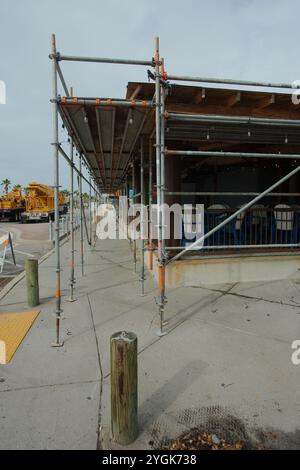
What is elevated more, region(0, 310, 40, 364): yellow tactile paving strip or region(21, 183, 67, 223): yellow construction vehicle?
region(21, 183, 67, 223): yellow construction vehicle

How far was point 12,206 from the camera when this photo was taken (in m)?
28.7

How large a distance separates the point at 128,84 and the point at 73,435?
4147 mm

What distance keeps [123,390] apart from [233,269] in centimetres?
460

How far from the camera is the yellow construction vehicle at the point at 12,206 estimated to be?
2819 cm

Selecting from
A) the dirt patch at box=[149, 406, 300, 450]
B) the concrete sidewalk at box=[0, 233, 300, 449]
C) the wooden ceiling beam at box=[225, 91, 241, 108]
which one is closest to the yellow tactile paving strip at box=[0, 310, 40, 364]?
the concrete sidewalk at box=[0, 233, 300, 449]

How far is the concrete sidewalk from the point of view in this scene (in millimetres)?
2359

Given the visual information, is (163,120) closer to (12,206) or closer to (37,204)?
(37,204)

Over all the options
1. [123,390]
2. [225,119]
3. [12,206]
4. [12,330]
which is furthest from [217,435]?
[12,206]

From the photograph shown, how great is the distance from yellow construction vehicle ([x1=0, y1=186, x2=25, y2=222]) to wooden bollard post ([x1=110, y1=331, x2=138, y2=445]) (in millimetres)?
29047

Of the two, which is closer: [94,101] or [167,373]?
[167,373]

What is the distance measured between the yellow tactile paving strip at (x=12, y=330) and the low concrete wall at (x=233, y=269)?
269 cm

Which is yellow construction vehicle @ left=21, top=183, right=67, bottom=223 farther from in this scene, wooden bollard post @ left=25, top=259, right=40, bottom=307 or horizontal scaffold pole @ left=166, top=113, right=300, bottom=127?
horizontal scaffold pole @ left=166, top=113, right=300, bottom=127

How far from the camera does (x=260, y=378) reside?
3012 mm

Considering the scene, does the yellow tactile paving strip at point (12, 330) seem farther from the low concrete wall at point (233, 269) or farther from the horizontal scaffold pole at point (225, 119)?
the horizontal scaffold pole at point (225, 119)
